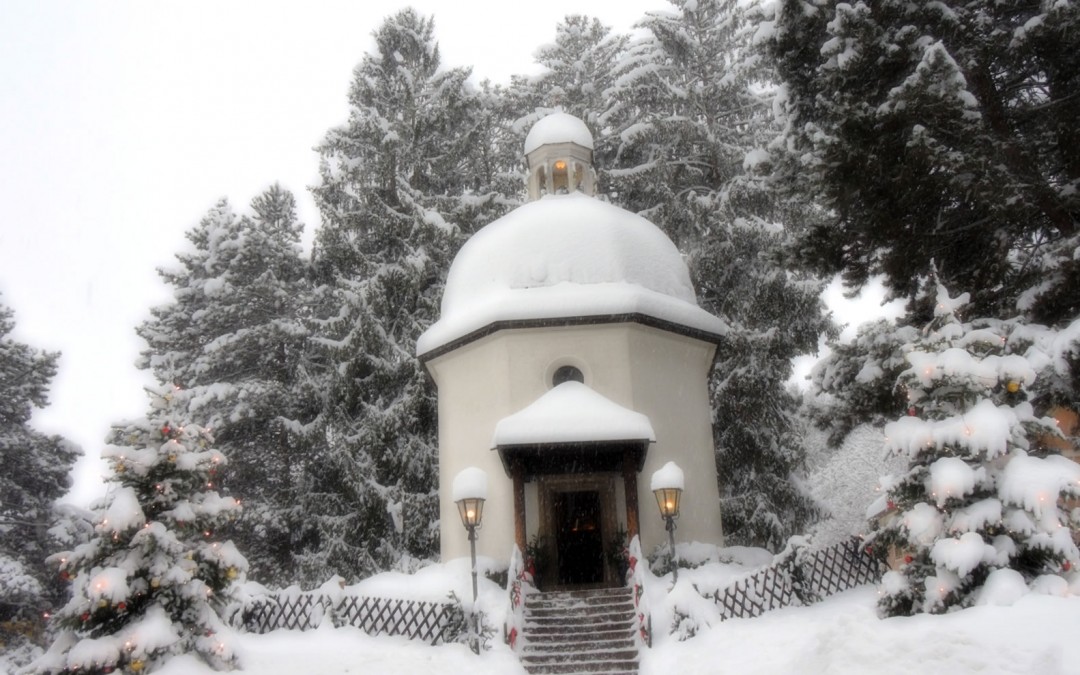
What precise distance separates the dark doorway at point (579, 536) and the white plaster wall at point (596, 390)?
62cm

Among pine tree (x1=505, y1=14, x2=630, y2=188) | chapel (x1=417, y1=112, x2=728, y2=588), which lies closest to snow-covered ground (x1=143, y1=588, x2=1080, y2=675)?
chapel (x1=417, y1=112, x2=728, y2=588)

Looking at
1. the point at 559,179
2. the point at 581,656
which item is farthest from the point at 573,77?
the point at 581,656

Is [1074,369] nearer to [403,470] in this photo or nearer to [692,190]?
[692,190]

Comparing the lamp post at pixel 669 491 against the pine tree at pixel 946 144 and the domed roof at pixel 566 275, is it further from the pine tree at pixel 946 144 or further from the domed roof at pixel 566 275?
the pine tree at pixel 946 144

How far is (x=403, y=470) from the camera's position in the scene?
937 inches

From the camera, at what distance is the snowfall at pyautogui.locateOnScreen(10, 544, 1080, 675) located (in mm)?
9102

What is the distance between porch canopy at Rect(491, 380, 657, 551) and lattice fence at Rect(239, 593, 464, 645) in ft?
7.51

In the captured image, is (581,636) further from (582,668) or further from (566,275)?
(566,275)

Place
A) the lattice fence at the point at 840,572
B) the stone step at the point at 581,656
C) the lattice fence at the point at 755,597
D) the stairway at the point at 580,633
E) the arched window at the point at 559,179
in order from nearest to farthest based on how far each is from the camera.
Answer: the stairway at the point at 580,633 < the stone step at the point at 581,656 < the lattice fence at the point at 755,597 < the lattice fence at the point at 840,572 < the arched window at the point at 559,179

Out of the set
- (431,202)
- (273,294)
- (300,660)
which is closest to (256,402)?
(273,294)

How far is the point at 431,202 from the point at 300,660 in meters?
17.0

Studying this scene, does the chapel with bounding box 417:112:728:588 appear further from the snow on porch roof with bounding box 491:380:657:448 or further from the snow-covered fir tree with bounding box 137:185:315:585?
the snow-covered fir tree with bounding box 137:185:315:585

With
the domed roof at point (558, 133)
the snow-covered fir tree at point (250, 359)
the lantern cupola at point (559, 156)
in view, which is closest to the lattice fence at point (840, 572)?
the lantern cupola at point (559, 156)

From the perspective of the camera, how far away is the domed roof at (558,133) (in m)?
23.4
